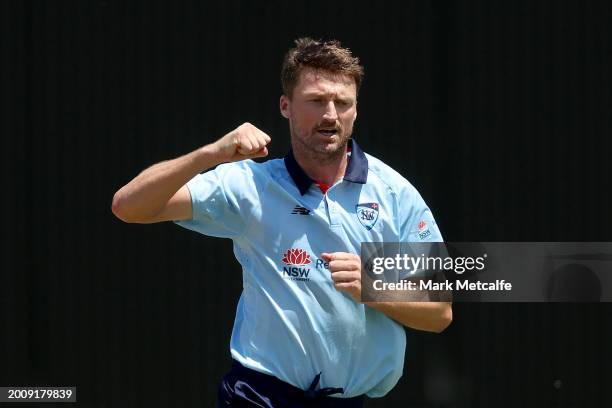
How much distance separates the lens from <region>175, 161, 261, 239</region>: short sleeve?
3.56 meters

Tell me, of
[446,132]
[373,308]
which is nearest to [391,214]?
[373,308]

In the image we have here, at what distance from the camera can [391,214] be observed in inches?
143

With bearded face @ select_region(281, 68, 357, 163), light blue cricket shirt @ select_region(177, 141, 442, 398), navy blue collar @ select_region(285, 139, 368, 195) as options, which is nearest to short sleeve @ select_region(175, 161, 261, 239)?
light blue cricket shirt @ select_region(177, 141, 442, 398)

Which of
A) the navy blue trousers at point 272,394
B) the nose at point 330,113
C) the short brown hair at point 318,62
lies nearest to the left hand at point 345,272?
the navy blue trousers at point 272,394

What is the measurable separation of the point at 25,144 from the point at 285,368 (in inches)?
100.0

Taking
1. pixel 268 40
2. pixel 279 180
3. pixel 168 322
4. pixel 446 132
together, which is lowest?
pixel 168 322

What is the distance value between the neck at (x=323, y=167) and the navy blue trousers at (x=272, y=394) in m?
0.63

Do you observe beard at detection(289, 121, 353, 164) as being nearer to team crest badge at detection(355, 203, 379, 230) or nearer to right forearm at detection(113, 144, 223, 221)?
team crest badge at detection(355, 203, 379, 230)

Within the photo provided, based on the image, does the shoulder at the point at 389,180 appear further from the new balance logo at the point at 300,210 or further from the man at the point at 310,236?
the new balance logo at the point at 300,210

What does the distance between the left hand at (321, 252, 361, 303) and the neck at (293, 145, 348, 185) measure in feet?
1.07

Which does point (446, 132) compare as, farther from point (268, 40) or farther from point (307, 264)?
point (307, 264)

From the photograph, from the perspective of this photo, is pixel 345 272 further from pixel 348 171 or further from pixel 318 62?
pixel 318 62

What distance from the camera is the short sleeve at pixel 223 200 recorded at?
356 centimetres

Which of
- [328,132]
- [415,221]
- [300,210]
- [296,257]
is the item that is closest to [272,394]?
[296,257]
